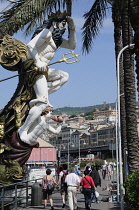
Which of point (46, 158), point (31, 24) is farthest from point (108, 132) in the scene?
point (31, 24)

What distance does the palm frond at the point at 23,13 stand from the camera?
1530 cm

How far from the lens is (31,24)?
1998 cm

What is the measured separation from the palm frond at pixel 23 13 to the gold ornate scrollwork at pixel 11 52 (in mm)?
416

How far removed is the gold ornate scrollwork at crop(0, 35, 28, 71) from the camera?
18.6 meters

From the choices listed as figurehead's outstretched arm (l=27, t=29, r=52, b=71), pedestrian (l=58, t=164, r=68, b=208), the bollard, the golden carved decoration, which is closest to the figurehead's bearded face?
figurehead's outstretched arm (l=27, t=29, r=52, b=71)

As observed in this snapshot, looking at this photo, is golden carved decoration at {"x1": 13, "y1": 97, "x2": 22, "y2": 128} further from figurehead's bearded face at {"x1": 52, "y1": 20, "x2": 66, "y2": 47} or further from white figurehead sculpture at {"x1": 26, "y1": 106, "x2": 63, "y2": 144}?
figurehead's bearded face at {"x1": 52, "y1": 20, "x2": 66, "y2": 47}

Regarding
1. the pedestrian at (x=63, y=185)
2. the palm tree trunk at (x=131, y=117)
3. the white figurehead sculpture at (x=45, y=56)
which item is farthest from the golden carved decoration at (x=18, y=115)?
the palm tree trunk at (x=131, y=117)

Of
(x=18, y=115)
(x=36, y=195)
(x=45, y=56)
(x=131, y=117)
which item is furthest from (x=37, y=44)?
(x=36, y=195)

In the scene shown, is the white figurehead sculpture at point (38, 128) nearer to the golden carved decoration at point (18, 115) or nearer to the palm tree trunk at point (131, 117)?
the golden carved decoration at point (18, 115)

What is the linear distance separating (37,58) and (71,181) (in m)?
4.87

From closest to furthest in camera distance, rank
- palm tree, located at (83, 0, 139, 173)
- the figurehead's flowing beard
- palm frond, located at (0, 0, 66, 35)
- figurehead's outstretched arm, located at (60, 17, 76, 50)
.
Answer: palm frond, located at (0, 0, 66, 35) < palm tree, located at (83, 0, 139, 173) < the figurehead's flowing beard < figurehead's outstretched arm, located at (60, 17, 76, 50)

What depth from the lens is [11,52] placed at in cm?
1864

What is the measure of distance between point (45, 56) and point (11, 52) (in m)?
1.35

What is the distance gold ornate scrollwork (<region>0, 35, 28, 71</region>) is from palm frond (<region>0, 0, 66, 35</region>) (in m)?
0.42
